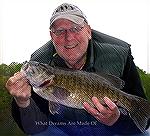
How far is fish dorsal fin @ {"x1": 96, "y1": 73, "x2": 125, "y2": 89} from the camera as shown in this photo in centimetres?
232

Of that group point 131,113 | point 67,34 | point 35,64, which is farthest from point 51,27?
point 131,113

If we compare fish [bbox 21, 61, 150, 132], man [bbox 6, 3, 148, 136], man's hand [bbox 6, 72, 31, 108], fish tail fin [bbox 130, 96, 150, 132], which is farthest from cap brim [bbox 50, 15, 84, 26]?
A: fish tail fin [bbox 130, 96, 150, 132]

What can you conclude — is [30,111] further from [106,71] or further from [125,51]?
[125,51]

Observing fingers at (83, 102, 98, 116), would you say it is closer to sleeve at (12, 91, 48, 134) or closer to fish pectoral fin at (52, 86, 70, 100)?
fish pectoral fin at (52, 86, 70, 100)

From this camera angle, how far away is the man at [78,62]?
238cm

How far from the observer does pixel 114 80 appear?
235cm

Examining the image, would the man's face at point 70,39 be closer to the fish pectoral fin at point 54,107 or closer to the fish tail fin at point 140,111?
the fish pectoral fin at point 54,107

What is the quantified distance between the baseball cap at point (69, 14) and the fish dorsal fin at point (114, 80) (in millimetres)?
330

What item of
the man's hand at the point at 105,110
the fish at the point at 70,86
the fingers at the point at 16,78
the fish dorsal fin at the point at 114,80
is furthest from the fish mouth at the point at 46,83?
the fish dorsal fin at the point at 114,80

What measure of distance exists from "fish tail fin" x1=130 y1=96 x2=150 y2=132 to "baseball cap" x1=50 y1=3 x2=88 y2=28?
21.5 inches

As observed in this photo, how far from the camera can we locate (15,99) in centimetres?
233

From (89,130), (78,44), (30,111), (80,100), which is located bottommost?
(89,130)

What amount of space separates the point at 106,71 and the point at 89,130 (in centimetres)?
54

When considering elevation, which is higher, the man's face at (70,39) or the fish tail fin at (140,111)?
the man's face at (70,39)
